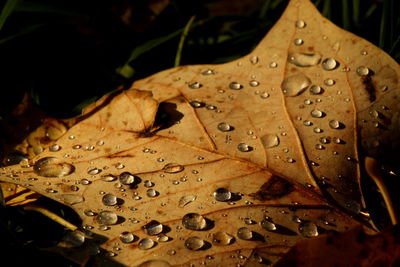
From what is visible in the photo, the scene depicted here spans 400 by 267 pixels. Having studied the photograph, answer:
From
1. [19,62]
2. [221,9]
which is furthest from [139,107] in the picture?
[221,9]

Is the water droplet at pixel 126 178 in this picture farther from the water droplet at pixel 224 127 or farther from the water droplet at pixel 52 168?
the water droplet at pixel 224 127

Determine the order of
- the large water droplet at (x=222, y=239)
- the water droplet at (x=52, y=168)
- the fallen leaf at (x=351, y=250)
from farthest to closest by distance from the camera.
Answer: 1. the water droplet at (x=52, y=168)
2. the large water droplet at (x=222, y=239)
3. the fallen leaf at (x=351, y=250)

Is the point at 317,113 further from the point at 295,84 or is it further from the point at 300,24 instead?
the point at 300,24

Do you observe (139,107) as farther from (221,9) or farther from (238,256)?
(221,9)

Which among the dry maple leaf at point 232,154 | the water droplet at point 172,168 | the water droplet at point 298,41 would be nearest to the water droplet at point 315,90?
the dry maple leaf at point 232,154

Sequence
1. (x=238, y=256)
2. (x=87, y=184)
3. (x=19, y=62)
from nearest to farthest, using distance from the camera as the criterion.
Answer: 1. (x=238, y=256)
2. (x=87, y=184)
3. (x=19, y=62)

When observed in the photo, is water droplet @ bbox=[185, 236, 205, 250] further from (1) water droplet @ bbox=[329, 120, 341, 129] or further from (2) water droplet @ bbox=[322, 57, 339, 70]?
(2) water droplet @ bbox=[322, 57, 339, 70]
